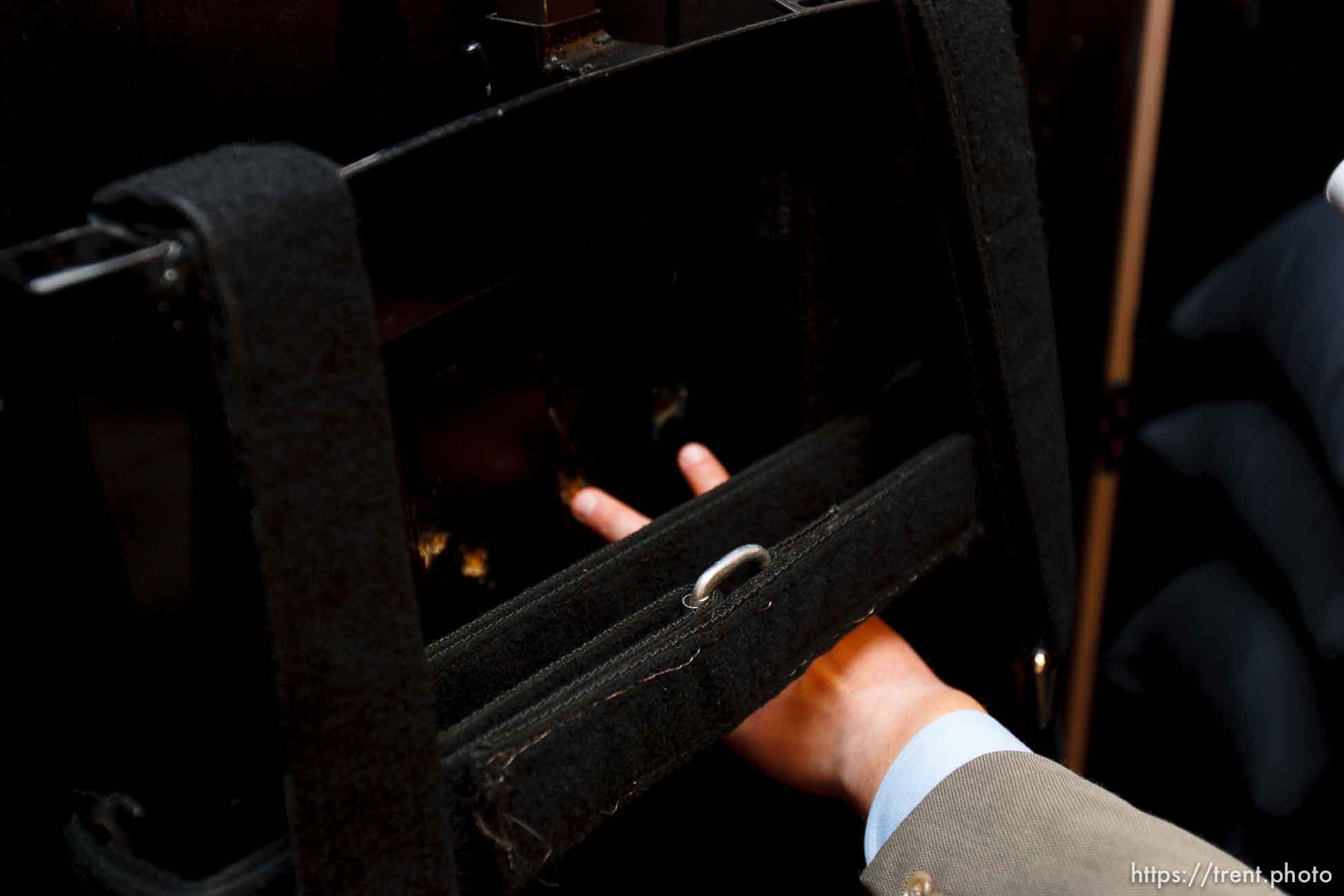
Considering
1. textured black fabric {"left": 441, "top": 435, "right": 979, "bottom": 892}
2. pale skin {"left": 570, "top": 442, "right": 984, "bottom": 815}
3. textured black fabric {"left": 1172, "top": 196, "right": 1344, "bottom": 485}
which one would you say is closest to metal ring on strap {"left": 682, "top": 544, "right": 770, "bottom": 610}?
textured black fabric {"left": 441, "top": 435, "right": 979, "bottom": 892}

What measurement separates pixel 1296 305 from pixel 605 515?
0.53 m

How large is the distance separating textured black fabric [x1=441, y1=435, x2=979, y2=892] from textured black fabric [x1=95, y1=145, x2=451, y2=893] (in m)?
0.03

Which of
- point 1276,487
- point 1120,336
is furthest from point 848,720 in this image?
point 1120,336

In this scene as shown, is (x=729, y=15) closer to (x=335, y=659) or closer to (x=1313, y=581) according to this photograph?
A: (x=335, y=659)

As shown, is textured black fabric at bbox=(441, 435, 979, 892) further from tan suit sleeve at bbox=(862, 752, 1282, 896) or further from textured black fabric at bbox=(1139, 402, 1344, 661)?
textured black fabric at bbox=(1139, 402, 1344, 661)

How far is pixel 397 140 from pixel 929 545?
286 millimetres

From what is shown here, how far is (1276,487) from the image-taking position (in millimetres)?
833

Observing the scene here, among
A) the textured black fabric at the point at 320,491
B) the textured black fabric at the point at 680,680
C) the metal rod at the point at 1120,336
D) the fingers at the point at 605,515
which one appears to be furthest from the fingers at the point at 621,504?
the metal rod at the point at 1120,336

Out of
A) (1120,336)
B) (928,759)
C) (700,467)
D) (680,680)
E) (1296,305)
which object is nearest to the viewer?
(680,680)

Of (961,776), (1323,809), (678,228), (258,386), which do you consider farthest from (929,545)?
(1323,809)

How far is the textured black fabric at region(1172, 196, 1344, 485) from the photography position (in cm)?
74

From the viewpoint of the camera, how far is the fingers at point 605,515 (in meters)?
0.59

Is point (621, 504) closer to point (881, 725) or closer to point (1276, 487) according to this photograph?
point (881, 725)

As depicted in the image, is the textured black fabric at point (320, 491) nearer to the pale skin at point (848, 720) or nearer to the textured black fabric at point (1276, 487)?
the pale skin at point (848, 720)
